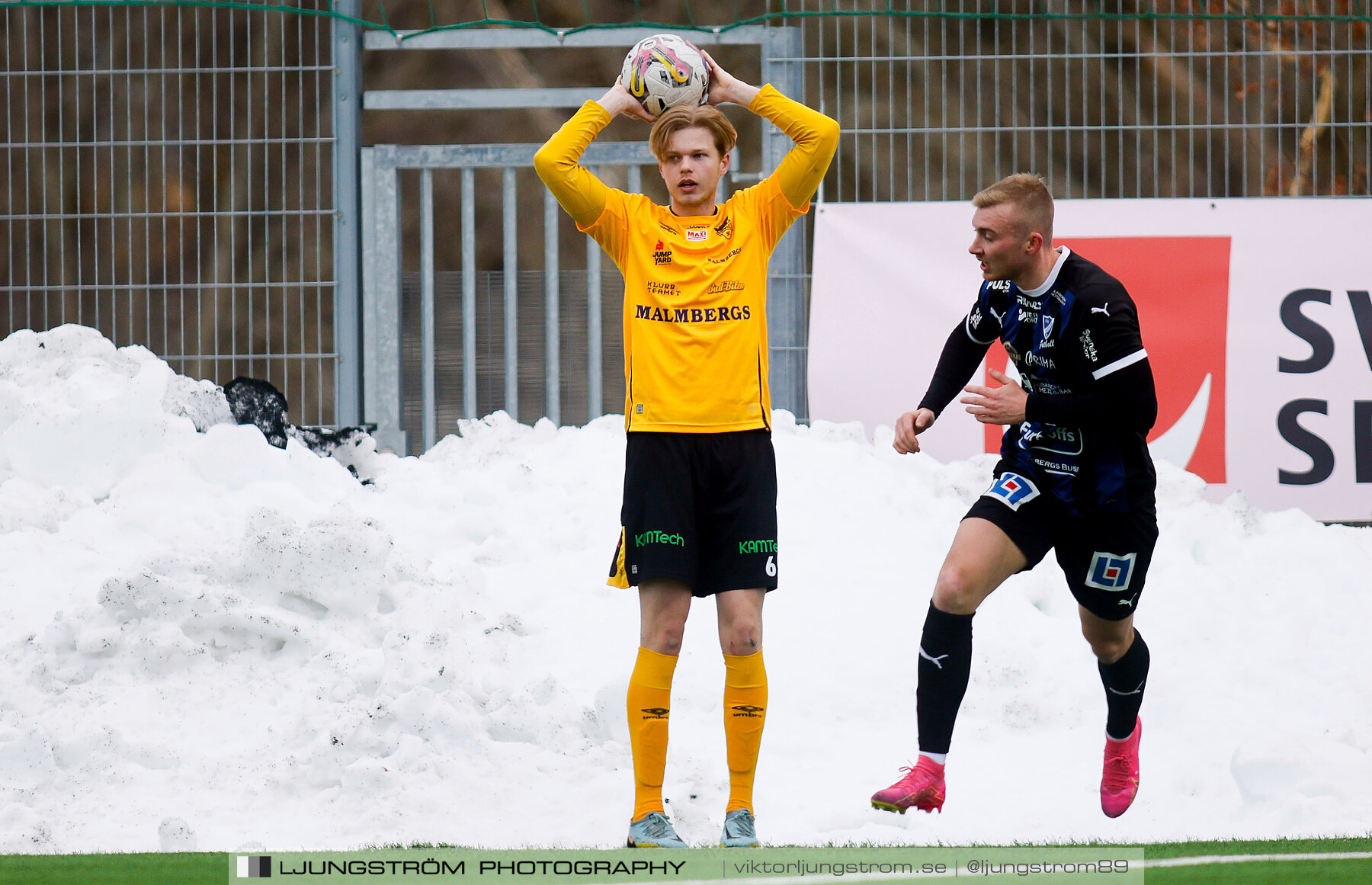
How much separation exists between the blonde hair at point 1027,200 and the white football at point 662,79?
0.87 meters

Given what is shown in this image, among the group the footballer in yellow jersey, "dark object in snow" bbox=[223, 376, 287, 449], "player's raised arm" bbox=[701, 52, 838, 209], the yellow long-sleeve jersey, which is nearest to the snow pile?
"dark object in snow" bbox=[223, 376, 287, 449]

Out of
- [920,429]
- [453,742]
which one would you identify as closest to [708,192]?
[920,429]

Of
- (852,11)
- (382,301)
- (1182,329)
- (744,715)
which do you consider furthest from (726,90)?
(382,301)

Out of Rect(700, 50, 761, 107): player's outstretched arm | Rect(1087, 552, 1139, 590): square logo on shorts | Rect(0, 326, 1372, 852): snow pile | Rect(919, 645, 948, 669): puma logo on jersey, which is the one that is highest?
Rect(700, 50, 761, 107): player's outstretched arm

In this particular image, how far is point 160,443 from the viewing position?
6.69 meters

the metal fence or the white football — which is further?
the metal fence

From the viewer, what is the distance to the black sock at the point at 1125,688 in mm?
4270

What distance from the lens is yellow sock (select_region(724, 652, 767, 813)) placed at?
374 centimetres

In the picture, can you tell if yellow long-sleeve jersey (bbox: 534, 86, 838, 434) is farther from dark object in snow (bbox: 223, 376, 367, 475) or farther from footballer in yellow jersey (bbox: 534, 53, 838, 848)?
dark object in snow (bbox: 223, 376, 367, 475)

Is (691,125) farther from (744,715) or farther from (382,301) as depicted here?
(382,301)

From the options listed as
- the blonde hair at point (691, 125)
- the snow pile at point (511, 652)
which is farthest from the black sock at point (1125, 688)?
the blonde hair at point (691, 125)

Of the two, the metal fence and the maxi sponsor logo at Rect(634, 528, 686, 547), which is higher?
the metal fence

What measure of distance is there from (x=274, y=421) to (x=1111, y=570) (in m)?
4.97

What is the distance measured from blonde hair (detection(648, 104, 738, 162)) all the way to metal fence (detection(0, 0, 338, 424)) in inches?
193
